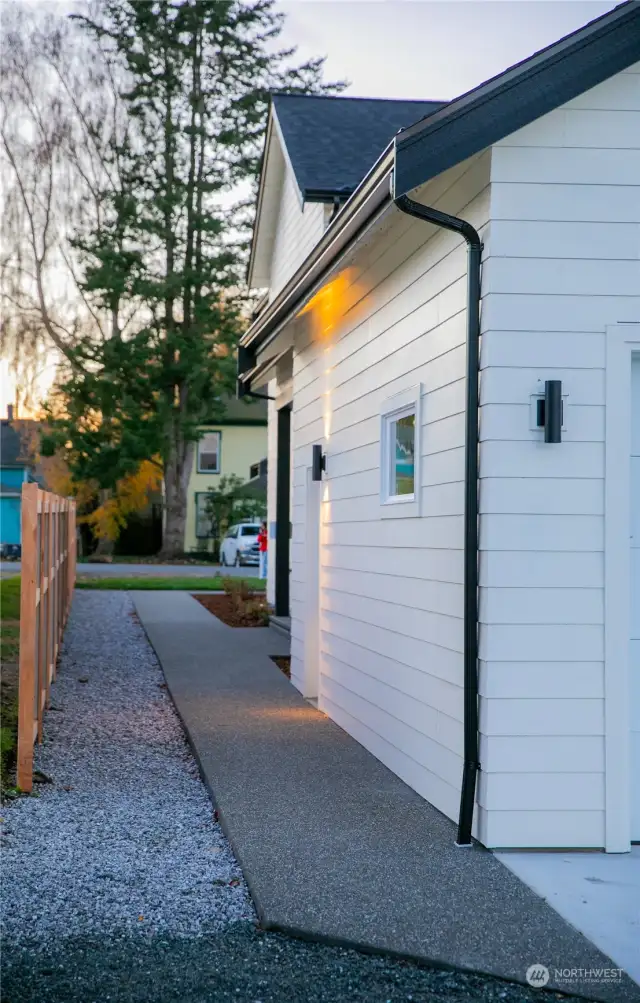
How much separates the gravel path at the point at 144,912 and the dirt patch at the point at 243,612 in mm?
7747

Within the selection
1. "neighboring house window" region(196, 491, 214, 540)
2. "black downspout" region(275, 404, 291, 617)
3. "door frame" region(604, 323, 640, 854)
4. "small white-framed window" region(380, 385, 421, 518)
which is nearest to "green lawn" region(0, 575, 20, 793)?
"small white-framed window" region(380, 385, 421, 518)

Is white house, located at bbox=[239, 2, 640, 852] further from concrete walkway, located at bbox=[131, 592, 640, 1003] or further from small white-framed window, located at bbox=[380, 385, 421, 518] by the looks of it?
small white-framed window, located at bbox=[380, 385, 421, 518]

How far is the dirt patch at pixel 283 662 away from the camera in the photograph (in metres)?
11.4

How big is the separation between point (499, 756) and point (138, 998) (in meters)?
2.15

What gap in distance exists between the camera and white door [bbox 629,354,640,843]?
5.27 m

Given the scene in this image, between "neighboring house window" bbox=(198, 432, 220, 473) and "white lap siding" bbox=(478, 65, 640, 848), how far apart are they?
37273mm

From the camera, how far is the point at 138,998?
3.59 m

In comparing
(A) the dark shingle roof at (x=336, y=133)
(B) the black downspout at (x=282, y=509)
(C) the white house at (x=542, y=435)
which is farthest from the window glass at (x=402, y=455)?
(B) the black downspout at (x=282, y=509)

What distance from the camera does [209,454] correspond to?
139 feet

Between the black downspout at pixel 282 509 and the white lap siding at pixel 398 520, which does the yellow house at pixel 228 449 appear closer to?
the black downspout at pixel 282 509

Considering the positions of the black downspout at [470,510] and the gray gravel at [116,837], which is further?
the black downspout at [470,510]

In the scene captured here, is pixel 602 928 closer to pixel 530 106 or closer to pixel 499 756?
pixel 499 756

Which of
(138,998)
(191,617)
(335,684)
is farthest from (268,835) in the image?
(191,617)

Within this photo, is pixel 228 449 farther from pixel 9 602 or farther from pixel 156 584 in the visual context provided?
pixel 9 602
